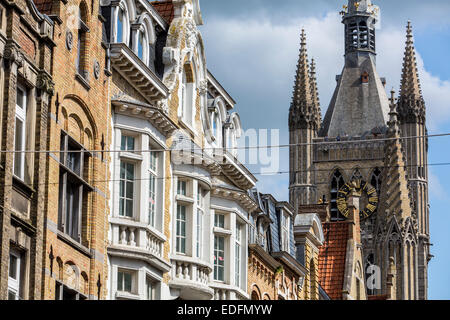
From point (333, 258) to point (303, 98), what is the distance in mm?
101494

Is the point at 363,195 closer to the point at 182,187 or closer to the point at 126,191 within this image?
the point at 182,187

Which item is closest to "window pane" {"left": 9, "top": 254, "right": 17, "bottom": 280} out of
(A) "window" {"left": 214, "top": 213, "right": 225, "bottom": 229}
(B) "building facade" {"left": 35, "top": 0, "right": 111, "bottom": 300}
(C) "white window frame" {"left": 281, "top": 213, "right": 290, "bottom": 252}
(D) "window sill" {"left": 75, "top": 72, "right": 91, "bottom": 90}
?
(B) "building facade" {"left": 35, "top": 0, "right": 111, "bottom": 300}

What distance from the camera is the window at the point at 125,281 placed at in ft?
105

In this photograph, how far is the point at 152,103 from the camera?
34500 mm

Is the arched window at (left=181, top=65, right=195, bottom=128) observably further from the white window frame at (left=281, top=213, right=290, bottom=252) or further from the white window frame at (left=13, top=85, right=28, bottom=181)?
the white window frame at (left=281, top=213, right=290, bottom=252)

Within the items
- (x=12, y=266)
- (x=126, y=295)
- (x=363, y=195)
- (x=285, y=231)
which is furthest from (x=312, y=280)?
(x=363, y=195)

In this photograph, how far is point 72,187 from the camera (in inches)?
1194

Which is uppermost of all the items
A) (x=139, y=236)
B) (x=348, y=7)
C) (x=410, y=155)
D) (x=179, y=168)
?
(x=348, y=7)

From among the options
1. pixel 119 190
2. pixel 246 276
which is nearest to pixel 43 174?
pixel 119 190

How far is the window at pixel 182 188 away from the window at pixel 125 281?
372cm

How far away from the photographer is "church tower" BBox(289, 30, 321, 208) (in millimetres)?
164875
